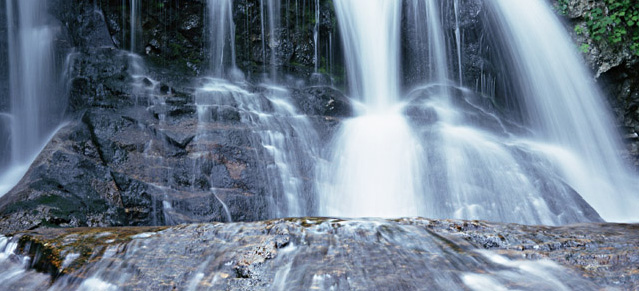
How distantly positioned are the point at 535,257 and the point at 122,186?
4.74 metres

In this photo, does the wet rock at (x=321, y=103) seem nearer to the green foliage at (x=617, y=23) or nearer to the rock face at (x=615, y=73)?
the rock face at (x=615, y=73)

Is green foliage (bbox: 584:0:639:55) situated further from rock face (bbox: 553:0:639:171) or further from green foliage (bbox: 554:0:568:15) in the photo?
green foliage (bbox: 554:0:568:15)

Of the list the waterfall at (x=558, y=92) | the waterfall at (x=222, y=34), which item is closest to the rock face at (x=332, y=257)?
the waterfall at (x=558, y=92)

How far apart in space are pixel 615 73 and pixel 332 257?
9105 mm

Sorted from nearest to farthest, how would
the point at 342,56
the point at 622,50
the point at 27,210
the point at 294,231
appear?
the point at 294,231 < the point at 27,210 < the point at 622,50 < the point at 342,56

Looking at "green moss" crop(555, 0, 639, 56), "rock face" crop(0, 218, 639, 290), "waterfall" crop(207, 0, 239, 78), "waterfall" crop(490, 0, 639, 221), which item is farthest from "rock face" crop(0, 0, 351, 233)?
"green moss" crop(555, 0, 639, 56)

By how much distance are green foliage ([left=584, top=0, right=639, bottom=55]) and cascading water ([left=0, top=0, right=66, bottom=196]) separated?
411 inches

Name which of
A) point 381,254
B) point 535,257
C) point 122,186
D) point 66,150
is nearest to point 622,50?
point 535,257

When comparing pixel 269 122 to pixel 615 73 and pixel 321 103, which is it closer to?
pixel 321 103

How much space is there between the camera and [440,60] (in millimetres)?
9852

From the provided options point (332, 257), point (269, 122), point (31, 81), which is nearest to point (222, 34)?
point (269, 122)

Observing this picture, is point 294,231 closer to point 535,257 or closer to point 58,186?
point 535,257

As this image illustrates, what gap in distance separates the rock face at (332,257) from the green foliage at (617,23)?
278 inches

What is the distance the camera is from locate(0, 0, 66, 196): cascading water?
23.7ft
